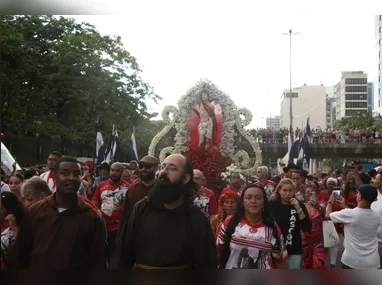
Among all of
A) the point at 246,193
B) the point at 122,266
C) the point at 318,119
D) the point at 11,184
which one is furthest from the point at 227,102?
the point at 318,119

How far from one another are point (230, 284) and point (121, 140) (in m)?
10.1

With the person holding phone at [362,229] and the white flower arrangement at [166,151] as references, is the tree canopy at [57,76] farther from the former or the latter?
the white flower arrangement at [166,151]

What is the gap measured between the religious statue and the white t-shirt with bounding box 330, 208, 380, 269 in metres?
9.95

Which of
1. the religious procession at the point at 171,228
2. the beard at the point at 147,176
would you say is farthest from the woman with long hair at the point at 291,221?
the beard at the point at 147,176

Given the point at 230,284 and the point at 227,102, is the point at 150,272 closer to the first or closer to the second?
the point at 230,284

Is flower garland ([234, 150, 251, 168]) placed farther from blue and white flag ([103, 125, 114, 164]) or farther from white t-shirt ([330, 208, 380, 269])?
white t-shirt ([330, 208, 380, 269])

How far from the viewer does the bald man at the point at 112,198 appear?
285 inches

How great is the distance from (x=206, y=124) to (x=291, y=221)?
34.7ft

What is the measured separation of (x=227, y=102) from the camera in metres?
17.3

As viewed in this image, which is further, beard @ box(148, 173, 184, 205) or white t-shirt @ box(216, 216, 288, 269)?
white t-shirt @ box(216, 216, 288, 269)

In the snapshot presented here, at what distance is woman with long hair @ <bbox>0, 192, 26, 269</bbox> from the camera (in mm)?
3690

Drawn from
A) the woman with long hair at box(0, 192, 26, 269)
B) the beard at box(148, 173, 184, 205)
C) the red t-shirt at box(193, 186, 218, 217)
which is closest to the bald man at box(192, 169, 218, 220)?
the red t-shirt at box(193, 186, 218, 217)

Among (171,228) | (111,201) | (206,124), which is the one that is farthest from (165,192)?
(206,124)

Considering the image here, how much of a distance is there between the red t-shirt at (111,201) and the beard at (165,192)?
341 centimetres
